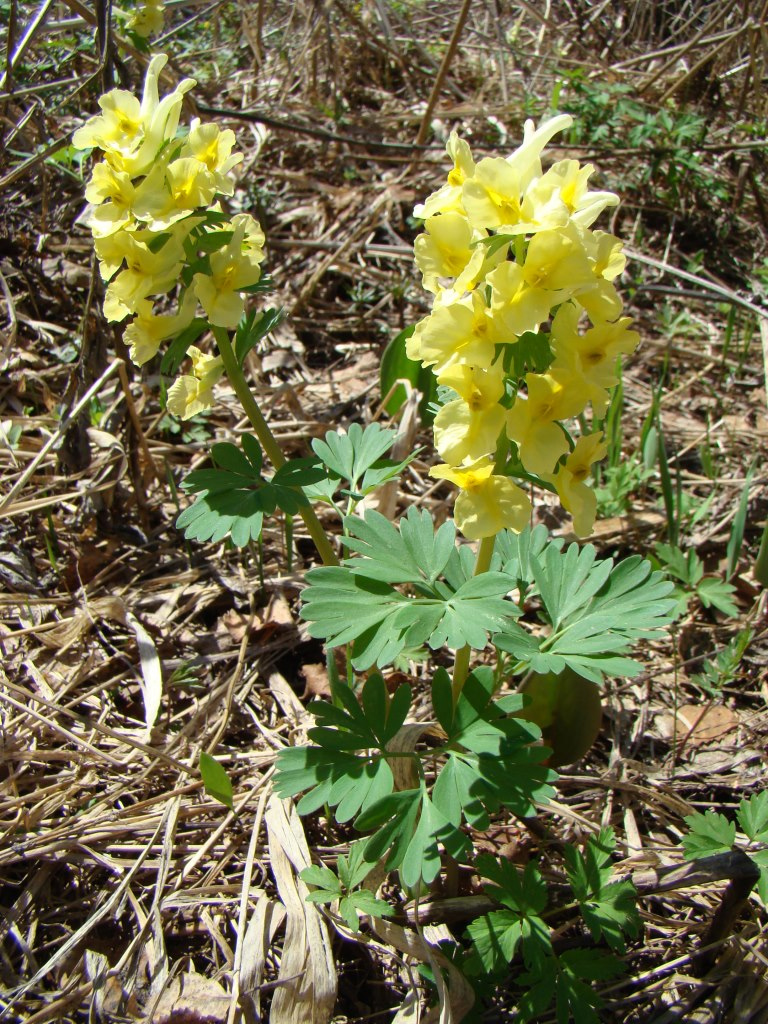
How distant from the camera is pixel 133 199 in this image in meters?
1.56

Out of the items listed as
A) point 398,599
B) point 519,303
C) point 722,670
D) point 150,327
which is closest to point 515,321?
point 519,303

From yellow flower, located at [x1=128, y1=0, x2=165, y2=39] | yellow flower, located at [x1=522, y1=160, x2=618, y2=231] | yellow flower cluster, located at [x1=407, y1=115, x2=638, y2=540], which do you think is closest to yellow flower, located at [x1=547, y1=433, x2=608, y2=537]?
yellow flower cluster, located at [x1=407, y1=115, x2=638, y2=540]

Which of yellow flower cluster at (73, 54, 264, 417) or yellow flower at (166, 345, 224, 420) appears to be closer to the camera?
yellow flower cluster at (73, 54, 264, 417)

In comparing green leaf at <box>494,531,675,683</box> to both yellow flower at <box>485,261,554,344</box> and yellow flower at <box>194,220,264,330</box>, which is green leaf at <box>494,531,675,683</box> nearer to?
yellow flower at <box>485,261,554,344</box>

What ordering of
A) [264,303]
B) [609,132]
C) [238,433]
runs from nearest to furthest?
[238,433], [264,303], [609,132]

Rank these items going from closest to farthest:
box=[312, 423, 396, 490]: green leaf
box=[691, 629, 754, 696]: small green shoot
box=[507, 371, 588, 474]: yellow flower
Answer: box=[507, 371, 588, 474]: yellow flower → box=[312, 423, 396, 490]: green leaf → box=[691, 629, 754, 696]: small green shoot

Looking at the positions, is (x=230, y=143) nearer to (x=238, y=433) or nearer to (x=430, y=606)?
(x=430, y=606)

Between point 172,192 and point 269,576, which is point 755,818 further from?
point 172,192

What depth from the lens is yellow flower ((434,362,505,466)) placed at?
1.35 m

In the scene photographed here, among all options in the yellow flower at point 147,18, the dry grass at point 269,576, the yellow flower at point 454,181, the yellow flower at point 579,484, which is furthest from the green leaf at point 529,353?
the yellow flower at point 147,18

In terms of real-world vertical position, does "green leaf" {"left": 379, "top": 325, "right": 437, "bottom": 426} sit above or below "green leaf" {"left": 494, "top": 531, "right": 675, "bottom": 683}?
below

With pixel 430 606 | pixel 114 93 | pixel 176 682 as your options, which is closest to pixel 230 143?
pixel 114 93

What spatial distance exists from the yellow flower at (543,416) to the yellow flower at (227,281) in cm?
65

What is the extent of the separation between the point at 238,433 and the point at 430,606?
1801mm
